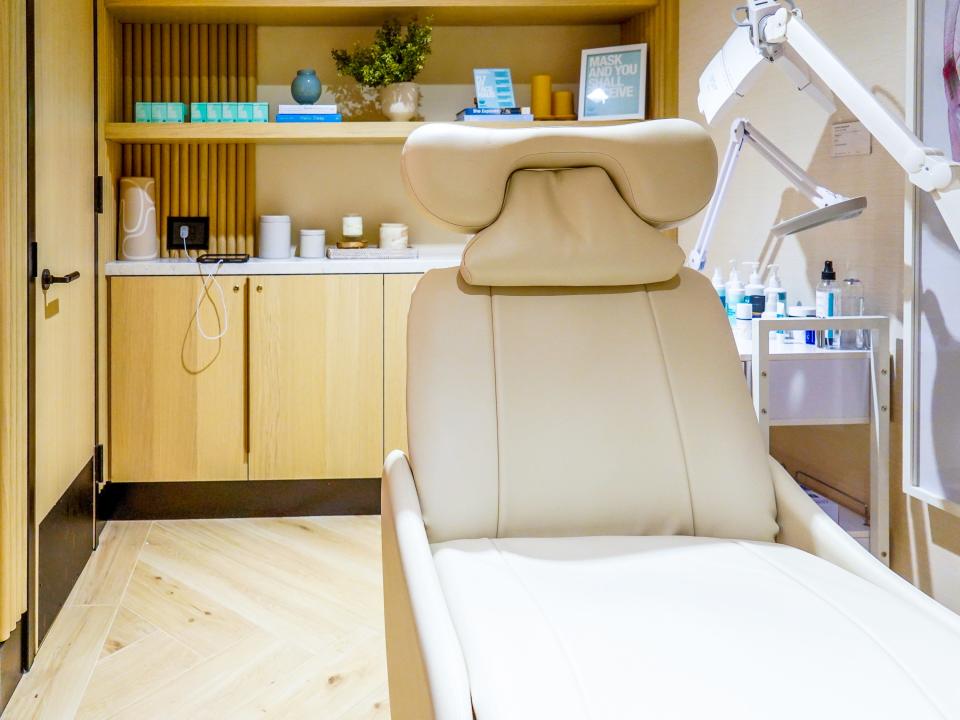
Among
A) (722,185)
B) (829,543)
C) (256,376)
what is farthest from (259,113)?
(829,543)

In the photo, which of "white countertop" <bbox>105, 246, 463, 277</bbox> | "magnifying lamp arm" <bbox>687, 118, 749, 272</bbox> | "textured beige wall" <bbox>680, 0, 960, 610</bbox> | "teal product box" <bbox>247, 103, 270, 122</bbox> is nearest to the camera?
"textured beige wall" <bbox>680, 0, 960, 610</bbox>

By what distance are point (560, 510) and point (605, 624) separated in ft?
1.28

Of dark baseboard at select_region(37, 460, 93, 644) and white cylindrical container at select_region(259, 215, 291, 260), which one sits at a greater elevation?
white cylindrical container at select_region(259, 215, 291, 260)

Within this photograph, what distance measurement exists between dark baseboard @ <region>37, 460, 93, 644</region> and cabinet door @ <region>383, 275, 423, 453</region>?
3.18 feet

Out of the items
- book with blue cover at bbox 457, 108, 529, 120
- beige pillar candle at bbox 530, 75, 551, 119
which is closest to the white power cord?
book with blue cover at bbox 457, 108, 529, 120

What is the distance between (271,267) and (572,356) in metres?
1.85

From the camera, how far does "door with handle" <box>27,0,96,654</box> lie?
2.12 meters

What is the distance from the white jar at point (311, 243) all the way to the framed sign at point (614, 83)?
1.04m

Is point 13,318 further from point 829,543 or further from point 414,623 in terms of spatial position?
point 829,543

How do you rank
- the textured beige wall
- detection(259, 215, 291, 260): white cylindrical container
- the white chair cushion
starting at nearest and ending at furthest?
the white chair cushion < the textured beige wall < detection(259, 215, 291, 260): white cylindrical container

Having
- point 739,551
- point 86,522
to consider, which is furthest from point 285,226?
point 739,551

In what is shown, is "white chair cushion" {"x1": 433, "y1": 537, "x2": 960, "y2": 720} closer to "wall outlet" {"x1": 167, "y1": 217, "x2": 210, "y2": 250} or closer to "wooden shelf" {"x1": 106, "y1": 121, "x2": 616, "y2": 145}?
"wooden shelf" {"x1": 106, "y1": 121, "x2": 616, "y2": 145}

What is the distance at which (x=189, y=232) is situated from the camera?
11.1 feet

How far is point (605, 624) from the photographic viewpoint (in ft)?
3.54
